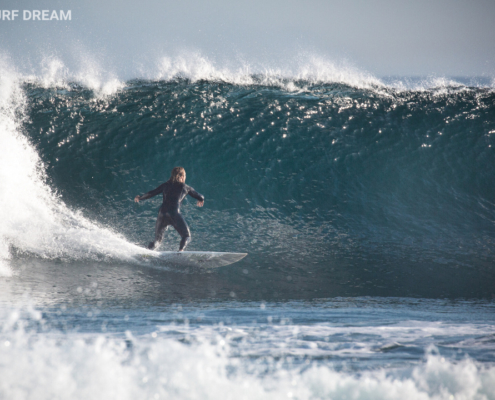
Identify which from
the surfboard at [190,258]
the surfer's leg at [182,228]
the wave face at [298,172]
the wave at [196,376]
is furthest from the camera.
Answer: the wave face at [298,172]

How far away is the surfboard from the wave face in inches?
15.6

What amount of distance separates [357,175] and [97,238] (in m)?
6.00

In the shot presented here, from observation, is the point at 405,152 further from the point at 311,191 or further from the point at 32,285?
the point at 32,285

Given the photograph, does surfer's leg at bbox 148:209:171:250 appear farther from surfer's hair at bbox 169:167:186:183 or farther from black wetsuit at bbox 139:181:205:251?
surfer's hair at bbox 169:167:186:183

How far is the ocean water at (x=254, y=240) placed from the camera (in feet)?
8.05

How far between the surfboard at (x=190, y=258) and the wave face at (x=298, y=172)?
40 centimetres

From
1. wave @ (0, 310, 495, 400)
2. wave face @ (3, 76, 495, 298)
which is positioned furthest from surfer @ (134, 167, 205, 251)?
wave @ (0, 310, 495, 400)

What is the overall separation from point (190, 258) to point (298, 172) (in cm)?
440

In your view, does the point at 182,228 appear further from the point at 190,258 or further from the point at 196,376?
the point at 196,376

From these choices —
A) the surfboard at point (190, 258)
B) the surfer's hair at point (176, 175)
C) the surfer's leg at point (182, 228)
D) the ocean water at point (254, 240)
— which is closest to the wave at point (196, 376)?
the ocean water at point (254, 240)

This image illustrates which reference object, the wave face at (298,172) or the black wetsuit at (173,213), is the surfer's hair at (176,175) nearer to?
the black wetsuit at (173,213)

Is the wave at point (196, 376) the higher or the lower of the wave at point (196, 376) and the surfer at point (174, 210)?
the lower

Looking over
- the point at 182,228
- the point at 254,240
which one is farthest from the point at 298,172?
the point at 182,228

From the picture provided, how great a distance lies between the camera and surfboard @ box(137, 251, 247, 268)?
17.9 ft
